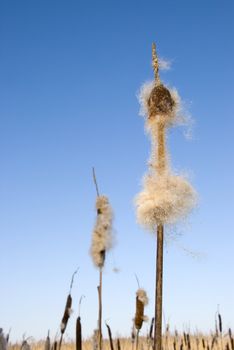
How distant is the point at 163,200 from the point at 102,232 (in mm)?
879

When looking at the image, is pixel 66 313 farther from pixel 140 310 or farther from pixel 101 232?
pixel 140 310

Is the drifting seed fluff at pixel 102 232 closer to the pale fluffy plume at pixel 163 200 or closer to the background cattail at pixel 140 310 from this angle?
the pale fluffy plume at pixel 163 200

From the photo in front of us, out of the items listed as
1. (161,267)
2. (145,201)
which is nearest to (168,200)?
(145,201)

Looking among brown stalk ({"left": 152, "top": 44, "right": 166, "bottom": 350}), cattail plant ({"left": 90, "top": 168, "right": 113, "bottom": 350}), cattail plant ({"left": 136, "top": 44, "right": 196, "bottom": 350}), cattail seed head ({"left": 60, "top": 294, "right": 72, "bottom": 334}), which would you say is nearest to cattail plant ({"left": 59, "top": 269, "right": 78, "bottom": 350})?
cattail seed head ({"left": 60, "top": 294, "right": 72, "bottom": 334})

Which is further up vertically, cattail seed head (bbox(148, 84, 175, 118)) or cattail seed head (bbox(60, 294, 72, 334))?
cattail seed head (bbox(148, 84, 175, 118))

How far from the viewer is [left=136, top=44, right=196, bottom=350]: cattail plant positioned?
392cm

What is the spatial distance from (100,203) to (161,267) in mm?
617

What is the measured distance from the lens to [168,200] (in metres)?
4.01

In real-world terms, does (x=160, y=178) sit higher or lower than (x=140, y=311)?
higher

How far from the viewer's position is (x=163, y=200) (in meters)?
4.01

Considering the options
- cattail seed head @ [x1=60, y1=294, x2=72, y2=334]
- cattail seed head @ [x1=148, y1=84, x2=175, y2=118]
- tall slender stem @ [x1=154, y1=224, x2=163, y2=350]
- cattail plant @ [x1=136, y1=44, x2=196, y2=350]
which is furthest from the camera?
cattail seed head @ [x1=148, y1=84, x2=175, y2=118]

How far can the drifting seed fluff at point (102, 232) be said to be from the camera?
323 centimetres

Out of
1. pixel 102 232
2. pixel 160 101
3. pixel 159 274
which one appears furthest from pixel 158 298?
pixel 160 101

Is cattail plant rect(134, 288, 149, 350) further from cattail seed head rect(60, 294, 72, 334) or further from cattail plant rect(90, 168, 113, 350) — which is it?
cattail plant rect(90, 168, 113, 350)
